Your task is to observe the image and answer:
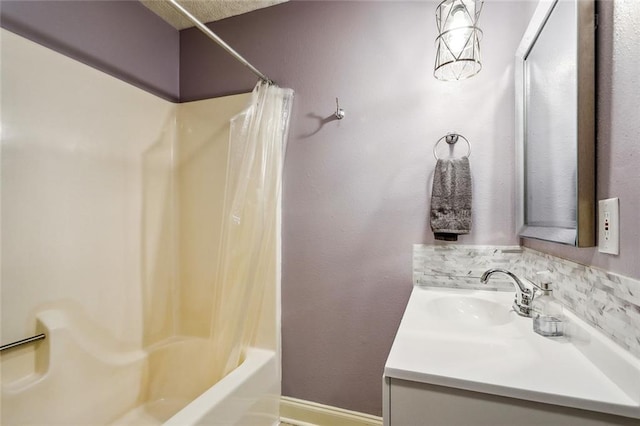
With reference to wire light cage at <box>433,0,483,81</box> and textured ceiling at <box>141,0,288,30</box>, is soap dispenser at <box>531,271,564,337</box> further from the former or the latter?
textured ceiling at <box>141,0,288,30</box>

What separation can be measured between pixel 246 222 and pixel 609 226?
134 cm

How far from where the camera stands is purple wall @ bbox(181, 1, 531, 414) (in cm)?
139

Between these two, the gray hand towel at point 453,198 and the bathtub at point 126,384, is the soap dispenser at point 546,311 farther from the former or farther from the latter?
the bathtub at point 126,384

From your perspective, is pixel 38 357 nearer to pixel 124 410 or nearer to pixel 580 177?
pixel 124 410

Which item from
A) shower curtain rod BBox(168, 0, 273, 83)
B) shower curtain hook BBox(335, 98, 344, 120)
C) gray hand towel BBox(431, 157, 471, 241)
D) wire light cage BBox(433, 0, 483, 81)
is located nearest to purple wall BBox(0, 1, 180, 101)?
shower curtain rod BBox(168, 0, 273, 83)

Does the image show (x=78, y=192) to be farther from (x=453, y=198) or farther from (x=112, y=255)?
(x=453, y=198)

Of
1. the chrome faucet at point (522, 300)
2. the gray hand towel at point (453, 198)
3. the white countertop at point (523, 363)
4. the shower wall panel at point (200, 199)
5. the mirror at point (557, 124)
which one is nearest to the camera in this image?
the white countertop at point (523, 363)

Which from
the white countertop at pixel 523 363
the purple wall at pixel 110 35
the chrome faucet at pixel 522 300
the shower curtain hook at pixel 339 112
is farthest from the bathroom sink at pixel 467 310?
the purple wall at pixel 110 35

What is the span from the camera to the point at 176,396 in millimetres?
1735

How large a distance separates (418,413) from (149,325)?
166 cm

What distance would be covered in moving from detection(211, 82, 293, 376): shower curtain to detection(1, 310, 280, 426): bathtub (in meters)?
0.18

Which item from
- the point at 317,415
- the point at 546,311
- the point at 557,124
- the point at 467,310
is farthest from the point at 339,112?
the point at 317,415

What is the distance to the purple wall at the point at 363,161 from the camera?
139 cm

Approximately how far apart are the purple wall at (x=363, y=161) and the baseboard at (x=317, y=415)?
0.04m
